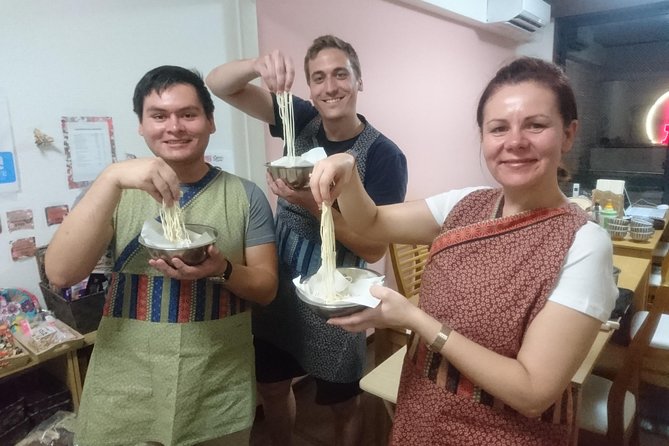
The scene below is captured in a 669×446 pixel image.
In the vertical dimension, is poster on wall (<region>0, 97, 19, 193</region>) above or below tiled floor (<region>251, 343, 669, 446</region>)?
above

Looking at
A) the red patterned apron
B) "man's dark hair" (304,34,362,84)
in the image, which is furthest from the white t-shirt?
"man's dark hair" (304,34,362,84)

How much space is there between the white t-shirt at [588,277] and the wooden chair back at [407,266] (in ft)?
5.31

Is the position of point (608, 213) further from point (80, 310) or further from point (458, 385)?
point (80, 310)

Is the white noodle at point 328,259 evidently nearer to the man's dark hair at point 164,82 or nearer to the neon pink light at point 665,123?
the man's dark hair at point 164,82

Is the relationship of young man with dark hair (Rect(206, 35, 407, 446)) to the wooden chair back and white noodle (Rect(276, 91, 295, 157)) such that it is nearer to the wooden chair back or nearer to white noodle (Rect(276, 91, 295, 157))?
white noodle (Rect(276, 91, 295, 157))

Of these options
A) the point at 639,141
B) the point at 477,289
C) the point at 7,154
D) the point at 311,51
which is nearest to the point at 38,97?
the point at 7,154

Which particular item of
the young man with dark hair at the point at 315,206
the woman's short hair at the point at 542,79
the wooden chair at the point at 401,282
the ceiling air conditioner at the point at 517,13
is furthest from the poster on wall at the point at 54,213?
the ceiling air conditioner at the point at 517,13

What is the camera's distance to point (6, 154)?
1.72 m

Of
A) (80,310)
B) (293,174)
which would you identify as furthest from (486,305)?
(80,310)

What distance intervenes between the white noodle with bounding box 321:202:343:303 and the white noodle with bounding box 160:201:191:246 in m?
0.32

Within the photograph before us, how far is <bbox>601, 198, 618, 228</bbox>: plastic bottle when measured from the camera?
3092 mm

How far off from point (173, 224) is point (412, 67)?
2.90m

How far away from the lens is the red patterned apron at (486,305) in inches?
36.0

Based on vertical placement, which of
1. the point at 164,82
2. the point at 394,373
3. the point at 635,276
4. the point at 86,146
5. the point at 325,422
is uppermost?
the point at 164,82
